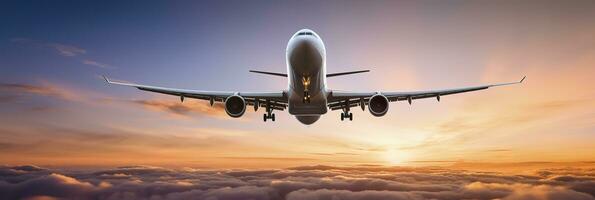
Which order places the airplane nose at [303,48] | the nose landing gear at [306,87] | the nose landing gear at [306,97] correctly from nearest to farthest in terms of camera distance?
the airplane nose at [303,48] < the nose landing gear at [306,87] < the nose landing gear at [306,97]

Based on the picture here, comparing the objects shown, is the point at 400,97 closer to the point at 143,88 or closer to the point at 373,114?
the point at 373,114

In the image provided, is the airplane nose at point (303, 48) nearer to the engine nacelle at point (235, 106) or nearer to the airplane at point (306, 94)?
the airplane at point (306, 94)

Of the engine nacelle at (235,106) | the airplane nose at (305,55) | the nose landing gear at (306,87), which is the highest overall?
the airplane nose at (305,55)

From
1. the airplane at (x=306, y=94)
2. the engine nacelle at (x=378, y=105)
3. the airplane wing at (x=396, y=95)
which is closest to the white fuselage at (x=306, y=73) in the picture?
the airplane at (x=306, y=94)

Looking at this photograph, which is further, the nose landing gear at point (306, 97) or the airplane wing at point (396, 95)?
the airplane wing at point (396, 95)

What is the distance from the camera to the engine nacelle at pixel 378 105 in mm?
30906

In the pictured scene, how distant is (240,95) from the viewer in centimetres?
3180

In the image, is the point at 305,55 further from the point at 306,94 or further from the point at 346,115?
the point at 346,115

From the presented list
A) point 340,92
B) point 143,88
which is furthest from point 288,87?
point 143,88

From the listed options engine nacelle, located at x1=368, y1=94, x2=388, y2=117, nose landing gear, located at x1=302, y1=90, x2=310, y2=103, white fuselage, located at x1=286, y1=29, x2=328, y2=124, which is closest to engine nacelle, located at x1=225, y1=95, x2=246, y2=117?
white fuselage, located at x1=286, y1=29, x2=328, y2=124

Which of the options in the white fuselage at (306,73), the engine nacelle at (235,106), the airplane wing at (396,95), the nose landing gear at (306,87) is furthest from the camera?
the airplane wing at (396,95)

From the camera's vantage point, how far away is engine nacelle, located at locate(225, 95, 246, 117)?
1216 inches

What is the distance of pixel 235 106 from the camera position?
3109cm

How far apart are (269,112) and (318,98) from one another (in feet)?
23.7
